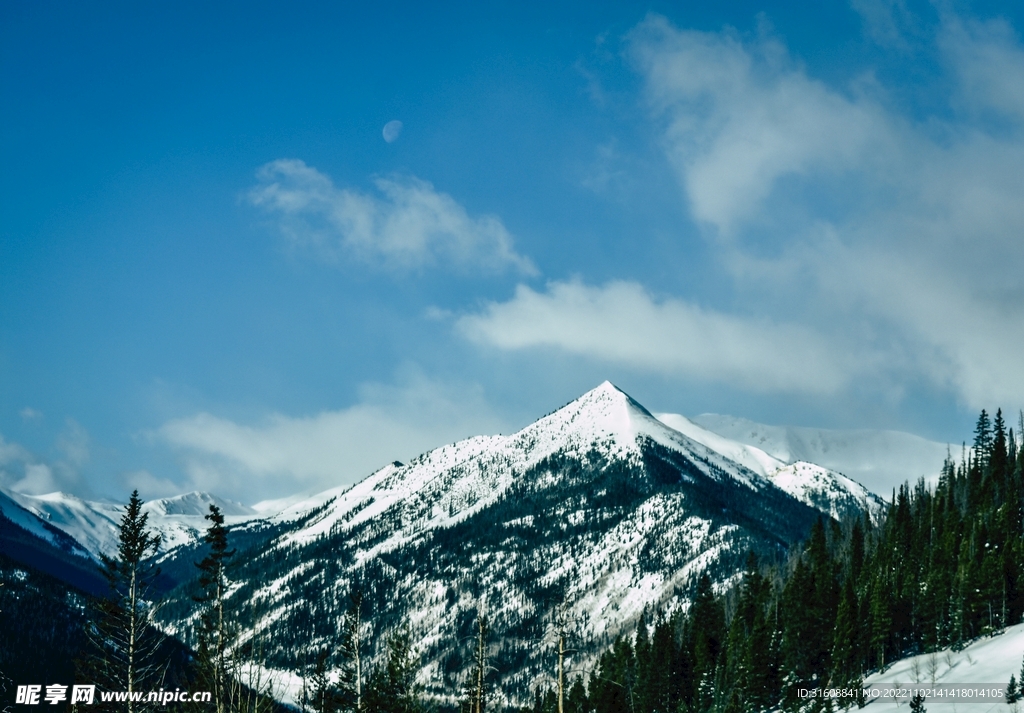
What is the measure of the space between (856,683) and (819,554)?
61.8 meters

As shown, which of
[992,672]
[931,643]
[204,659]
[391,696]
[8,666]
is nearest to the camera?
[204,659]

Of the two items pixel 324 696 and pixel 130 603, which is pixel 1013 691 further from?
pixel 130 603

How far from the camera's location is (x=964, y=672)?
283 feet

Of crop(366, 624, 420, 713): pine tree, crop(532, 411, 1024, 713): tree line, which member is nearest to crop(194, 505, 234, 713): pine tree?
crop(366, 624, 420, 713): pine tree

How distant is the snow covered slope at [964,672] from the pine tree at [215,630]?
205 ft

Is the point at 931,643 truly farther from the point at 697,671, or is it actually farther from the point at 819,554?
the point at 819,554

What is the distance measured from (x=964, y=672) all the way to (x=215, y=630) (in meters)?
77.6

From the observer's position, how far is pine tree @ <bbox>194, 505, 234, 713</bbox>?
34438 millimetres

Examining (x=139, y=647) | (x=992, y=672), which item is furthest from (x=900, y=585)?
(x=139, y=647)

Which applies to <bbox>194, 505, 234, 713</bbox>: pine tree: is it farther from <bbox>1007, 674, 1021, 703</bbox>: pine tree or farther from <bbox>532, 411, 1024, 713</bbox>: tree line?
<bbox>1007, 674, 1021, 703</bbox>: pine tree

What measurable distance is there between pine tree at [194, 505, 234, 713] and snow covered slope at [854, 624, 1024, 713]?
205ft

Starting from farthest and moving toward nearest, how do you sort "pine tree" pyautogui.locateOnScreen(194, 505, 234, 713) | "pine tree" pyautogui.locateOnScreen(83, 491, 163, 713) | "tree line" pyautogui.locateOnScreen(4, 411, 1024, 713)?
"tree line" pyautogui.locateOnScreen(4, 411, 1024, 713) → "pine tree" pyautogui.locateOnScreen(194, 505, 234, 713) → "pine tree" pyautogui.locateOnScreen(83, 491, 163, 713)

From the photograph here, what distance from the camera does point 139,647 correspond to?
31891 mm

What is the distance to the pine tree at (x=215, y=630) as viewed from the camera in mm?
34438
